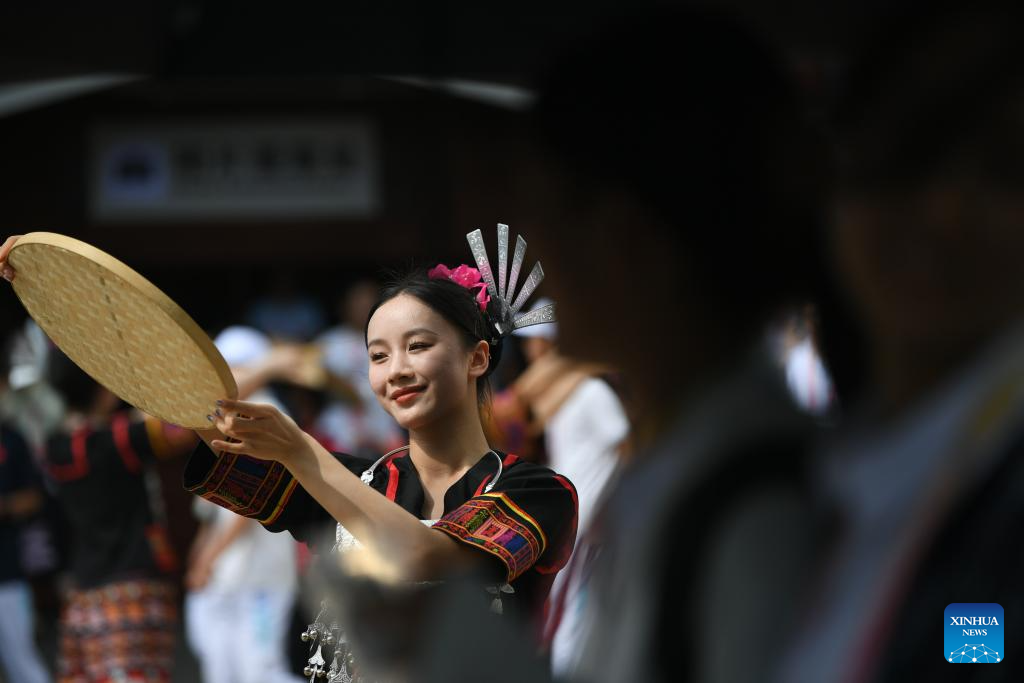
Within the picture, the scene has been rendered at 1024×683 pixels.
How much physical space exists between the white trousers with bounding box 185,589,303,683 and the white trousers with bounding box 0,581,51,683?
60cm

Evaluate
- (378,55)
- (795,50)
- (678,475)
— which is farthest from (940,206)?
(378,55)

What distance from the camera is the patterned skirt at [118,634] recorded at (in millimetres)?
4441

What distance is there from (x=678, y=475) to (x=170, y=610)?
13.6 ft

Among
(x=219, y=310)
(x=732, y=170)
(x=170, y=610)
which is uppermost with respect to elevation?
(x=219, y=310)

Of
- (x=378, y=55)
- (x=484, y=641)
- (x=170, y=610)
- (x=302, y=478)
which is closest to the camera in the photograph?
(x=484, y=641)

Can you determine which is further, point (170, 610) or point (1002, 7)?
point (170, 610)

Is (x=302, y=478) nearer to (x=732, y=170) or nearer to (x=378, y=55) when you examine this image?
(x=732, y=170)

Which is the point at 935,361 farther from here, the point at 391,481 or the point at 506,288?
the point at 506,288

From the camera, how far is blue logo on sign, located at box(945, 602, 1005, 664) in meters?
0.75

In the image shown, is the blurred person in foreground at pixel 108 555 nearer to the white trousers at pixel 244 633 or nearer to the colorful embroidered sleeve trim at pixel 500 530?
the white trousers at pixel 244 633

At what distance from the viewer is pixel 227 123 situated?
8547 millimetres

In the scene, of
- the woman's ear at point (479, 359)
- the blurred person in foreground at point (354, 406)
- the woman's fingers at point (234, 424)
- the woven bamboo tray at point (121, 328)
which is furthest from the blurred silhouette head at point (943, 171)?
the blurred person in foreground at point (354, 406)

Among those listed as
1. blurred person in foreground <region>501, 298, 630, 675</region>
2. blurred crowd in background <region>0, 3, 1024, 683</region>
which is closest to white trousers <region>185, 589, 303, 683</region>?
blurred person in foreground <region>501, 298, 630, 675</region>

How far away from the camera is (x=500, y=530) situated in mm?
1890
